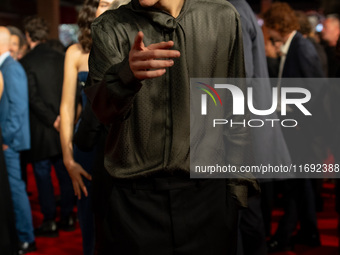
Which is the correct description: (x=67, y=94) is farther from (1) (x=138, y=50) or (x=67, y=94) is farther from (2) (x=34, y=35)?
(2) (x=34, y=35)

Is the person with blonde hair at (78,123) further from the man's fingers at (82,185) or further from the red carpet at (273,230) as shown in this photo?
the red carpet at (273,230)

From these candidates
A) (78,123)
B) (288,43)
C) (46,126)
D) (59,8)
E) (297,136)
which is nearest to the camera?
(78,123)

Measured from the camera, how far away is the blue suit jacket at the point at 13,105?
3826 mm

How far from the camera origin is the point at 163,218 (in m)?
1.40

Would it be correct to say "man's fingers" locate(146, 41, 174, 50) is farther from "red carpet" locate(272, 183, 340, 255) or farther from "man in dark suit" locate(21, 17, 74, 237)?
"man in dark suit" locate(21, 17, 74, 237)

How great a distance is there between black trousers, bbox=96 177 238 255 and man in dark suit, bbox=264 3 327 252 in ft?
7.90

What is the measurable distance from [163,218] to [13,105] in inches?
109

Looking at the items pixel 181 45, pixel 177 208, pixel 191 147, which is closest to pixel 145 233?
pixel 177 208

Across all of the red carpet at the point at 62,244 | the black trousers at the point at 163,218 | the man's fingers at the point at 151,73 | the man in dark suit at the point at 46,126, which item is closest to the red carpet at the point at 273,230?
the red carpet at the point at 62,244

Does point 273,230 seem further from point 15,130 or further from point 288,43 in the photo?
point 15,130

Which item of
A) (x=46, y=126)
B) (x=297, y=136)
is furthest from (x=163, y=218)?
(x=46, y=126)

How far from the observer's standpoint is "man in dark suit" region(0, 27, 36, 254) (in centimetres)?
386

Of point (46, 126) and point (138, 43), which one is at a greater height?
point (138, 43)

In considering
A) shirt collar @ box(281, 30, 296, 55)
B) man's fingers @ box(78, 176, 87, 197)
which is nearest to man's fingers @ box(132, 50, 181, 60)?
man's fingers @ box(78, 176, 87, 197)
